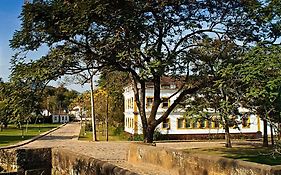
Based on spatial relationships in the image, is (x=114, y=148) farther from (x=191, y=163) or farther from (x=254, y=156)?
(x=191, y=163)

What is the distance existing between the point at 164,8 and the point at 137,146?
720 centimetres

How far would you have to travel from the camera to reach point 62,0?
1345 centimetres

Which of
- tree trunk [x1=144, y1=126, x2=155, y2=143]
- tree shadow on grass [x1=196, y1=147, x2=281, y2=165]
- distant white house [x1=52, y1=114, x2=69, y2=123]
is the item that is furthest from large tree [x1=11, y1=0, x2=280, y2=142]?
distant white house [x1=52, y1=114, x2=69, y2=123]

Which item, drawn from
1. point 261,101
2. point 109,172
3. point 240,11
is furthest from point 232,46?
point 109,172

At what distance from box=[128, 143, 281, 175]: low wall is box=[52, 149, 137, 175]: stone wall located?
471cm

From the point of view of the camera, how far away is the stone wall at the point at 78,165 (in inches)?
316

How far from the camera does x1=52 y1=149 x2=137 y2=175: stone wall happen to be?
8031mm

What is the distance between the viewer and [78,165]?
10164mm

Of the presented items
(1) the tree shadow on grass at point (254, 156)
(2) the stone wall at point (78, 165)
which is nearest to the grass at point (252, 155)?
(1) the tree shadow on grass at point (254, 156)

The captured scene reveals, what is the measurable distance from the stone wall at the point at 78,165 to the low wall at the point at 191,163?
4.71 metres

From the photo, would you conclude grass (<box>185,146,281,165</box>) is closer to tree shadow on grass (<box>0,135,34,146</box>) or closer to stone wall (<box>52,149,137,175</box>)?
stone wall (<box>52,149,137,175</box>)

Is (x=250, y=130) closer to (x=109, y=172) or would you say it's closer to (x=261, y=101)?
(x=261, y=101)

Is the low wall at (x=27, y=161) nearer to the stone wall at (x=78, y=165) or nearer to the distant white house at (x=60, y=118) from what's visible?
the stone wall at (x=78, y=165)

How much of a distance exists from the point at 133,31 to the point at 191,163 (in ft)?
16.4
